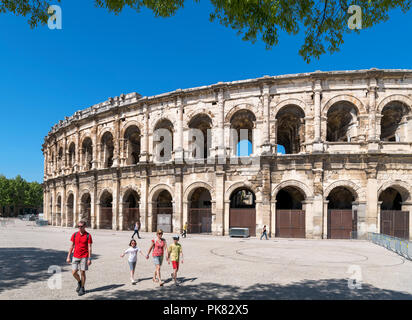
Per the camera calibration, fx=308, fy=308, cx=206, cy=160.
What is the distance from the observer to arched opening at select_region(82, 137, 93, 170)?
1128 inches

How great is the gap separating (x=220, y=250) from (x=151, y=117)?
13.3 meters

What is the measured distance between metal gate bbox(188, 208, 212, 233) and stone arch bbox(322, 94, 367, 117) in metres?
10.1

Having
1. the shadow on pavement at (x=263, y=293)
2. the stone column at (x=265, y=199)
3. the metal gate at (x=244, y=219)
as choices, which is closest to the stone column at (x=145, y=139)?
the metal gate at (x=244, y=219)

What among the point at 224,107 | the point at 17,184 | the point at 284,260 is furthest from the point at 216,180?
the point at 17,184

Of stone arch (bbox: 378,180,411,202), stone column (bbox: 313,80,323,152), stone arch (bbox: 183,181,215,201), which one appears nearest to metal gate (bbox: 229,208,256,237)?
stone arch (bbox: 183,181,215,201)

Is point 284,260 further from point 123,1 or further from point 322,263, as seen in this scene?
point 123,1

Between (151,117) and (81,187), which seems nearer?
(151,117)

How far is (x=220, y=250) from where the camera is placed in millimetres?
13484

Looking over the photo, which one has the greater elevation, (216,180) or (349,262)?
(216,180)

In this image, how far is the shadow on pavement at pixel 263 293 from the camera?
6.27m

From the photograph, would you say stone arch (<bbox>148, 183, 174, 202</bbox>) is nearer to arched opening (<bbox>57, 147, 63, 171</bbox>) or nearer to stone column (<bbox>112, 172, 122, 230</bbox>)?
stone column (<bbox>112, 172, 122, 230</bbox>)

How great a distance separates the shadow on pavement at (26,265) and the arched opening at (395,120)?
18630 millimetres

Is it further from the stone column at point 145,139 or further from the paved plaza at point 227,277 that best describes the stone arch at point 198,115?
the paved plaza at point 227,277
